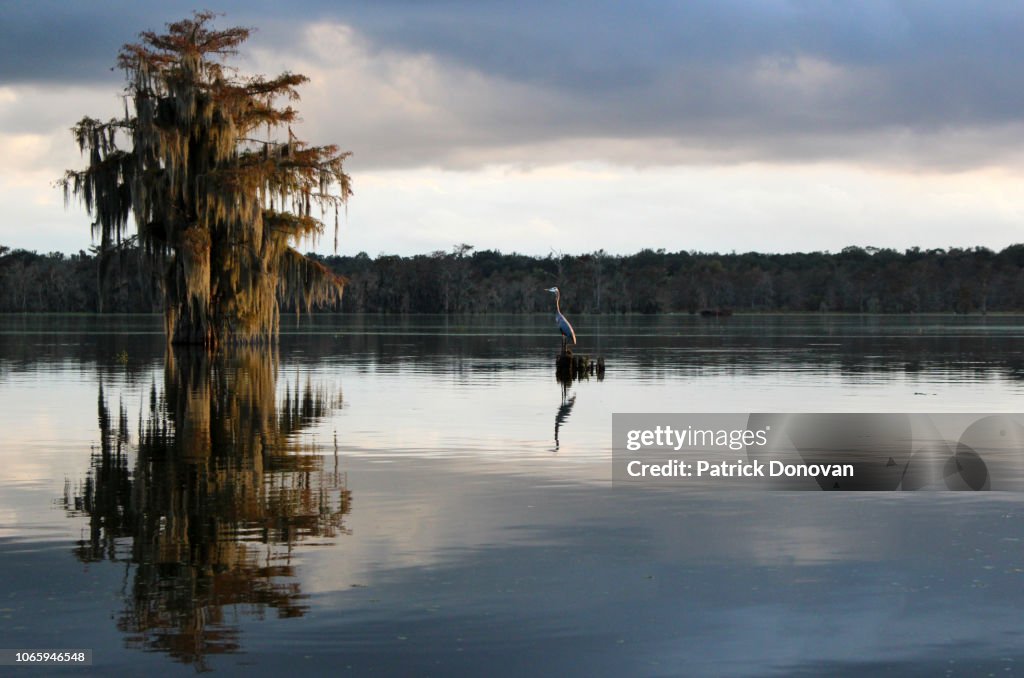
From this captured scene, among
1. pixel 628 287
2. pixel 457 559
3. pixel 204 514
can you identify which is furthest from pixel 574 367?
pixel 628 287

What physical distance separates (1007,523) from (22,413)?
14.9 meters

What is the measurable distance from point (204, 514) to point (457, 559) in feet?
9.28

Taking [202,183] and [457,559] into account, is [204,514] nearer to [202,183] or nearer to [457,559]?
[457,559]

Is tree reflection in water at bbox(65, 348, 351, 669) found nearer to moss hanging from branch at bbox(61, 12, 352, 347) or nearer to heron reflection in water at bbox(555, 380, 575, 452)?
heron reflection in water at bbox(555, 380, 575, 452)

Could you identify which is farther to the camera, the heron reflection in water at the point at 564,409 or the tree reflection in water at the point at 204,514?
the heron reflection in water at the point at 564,409

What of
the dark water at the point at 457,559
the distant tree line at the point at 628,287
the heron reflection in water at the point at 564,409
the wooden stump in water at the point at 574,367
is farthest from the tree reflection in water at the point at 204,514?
the distant tree line at the point at 628,287

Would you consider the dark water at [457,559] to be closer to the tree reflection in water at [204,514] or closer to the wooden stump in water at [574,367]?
the tree reflection in water at [204,514]

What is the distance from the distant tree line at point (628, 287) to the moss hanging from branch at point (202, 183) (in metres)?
118

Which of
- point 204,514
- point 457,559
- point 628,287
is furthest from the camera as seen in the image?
point 628,287

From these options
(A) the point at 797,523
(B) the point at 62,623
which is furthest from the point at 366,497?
(B) the point at 62,623

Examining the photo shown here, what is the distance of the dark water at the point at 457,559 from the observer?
6.85 m

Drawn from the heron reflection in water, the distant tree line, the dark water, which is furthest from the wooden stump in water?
the distant tree line

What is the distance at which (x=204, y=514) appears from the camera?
10758mm

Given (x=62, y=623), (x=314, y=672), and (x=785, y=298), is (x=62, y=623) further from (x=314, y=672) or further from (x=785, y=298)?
(x=785, y=298)
